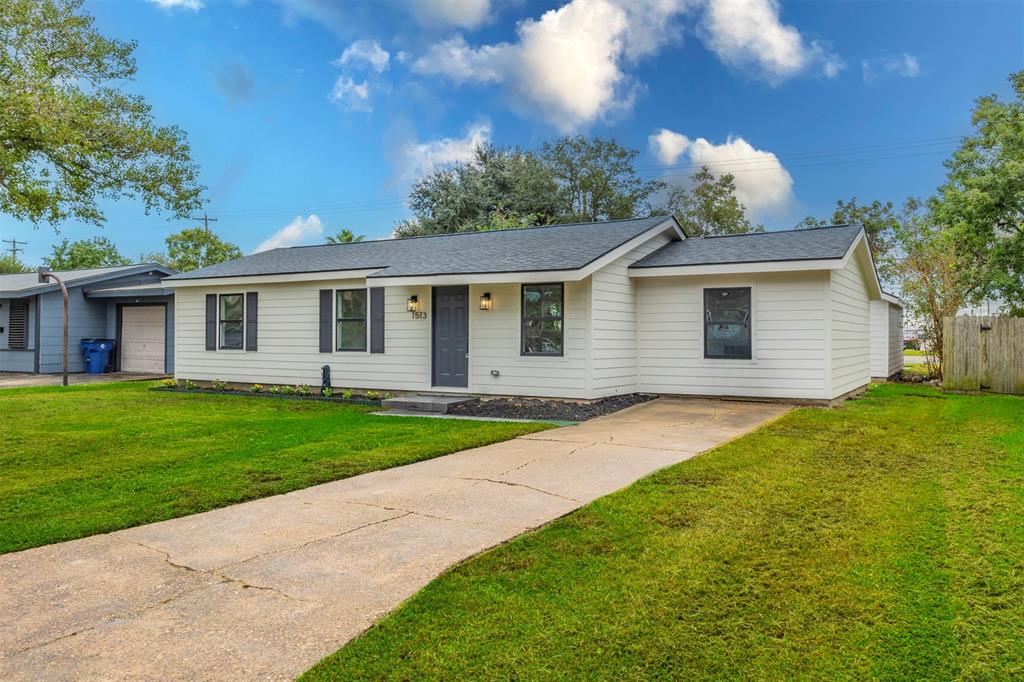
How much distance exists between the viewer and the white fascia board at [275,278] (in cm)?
1239

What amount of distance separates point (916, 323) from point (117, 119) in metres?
19.3

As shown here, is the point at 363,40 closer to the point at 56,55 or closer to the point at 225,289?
the point at 225,289

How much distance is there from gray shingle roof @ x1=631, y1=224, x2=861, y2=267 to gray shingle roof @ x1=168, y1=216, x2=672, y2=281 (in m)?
0.68

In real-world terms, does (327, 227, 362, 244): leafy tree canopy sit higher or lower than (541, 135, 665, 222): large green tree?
lower

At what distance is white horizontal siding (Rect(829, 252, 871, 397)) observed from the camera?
11.0 m

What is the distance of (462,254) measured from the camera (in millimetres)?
12656

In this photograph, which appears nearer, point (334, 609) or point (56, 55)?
point (334, 609)

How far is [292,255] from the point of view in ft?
51.3

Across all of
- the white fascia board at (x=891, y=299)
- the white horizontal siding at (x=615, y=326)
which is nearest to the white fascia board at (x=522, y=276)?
the white horizontal siding at (x=615, y=326)

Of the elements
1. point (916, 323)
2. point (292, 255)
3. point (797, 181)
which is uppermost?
point (797, 181)

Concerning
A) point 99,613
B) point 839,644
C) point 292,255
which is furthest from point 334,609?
point 292,255

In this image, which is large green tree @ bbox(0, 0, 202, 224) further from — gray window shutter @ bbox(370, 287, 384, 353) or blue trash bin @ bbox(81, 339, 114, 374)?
blue trash bin @ bbox(81, 339, 114, 374)

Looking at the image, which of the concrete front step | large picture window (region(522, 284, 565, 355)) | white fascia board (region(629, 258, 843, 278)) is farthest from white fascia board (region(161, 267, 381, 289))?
white fascia board (region(629, 258, 843, 278))

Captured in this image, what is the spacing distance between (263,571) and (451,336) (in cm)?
840
